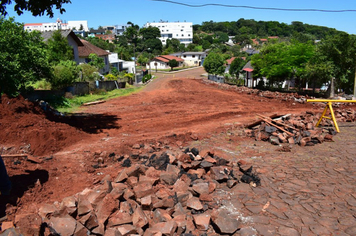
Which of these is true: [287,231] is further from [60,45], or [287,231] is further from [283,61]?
[60,45]

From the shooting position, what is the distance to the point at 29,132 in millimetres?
9328

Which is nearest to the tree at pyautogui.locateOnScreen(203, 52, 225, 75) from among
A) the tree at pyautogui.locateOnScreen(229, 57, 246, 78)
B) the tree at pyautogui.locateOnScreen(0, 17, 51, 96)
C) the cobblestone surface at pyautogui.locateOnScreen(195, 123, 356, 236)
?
the tree at pyautogui.locateOnScreen(229, 57, 246, 78)

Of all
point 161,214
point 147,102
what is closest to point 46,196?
point 161,214

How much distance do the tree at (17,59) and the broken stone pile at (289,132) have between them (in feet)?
38.5

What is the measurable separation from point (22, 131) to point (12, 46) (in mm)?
7427

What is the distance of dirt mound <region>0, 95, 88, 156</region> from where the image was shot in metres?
8.83

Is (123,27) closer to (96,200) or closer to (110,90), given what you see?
(110,90)

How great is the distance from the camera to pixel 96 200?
5.27 meters

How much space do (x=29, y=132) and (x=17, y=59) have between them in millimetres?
7040

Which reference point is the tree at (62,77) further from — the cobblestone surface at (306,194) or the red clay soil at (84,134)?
the cobblestone surface at (306,194)

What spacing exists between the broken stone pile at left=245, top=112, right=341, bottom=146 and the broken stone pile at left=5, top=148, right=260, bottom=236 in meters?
3.72

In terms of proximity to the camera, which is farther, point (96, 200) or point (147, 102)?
point (147, 102)

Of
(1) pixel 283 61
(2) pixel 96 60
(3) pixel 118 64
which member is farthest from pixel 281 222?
(3) pixel 118 64

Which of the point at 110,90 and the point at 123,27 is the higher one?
the point at 123,27
